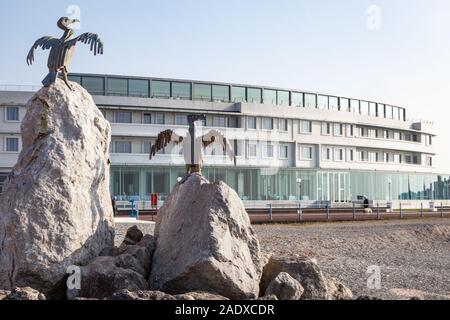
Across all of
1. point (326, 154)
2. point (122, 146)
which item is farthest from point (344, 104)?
point (122, 146)

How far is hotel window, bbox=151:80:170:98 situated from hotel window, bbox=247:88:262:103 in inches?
370

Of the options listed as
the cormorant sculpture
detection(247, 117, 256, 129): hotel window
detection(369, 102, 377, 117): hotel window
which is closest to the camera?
the cormorant sculpture

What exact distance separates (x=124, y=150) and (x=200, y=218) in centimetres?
4881

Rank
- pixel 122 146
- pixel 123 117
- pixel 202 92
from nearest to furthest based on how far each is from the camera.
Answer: pixel 122 146 < pixel 123 117 < pixel 202 92

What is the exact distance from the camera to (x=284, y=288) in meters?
9.54

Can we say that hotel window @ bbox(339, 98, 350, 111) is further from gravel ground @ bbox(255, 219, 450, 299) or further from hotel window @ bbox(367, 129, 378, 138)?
gravel ground @ bbox(255, 219, 450, 299)

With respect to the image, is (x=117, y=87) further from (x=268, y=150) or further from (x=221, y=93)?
(x=268, y=150)

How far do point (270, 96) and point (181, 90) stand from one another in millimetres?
10930

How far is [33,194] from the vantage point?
33.4ft

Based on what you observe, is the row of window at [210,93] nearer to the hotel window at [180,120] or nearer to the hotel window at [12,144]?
the hotel window at [180,120]

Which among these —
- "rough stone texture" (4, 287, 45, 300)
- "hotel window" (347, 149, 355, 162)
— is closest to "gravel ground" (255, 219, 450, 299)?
"rough stone texture" (4, 287, 45, 300)

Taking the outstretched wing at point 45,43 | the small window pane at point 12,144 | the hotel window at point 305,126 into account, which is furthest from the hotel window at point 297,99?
the outstretched wing at point 45,43

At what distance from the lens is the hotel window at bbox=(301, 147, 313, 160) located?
66.0 metres

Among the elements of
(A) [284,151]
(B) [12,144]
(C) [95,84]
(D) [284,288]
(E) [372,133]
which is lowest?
(D) [284,288]
